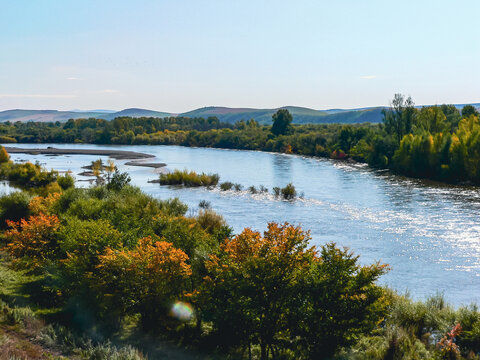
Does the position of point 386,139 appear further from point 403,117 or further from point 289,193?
point 289,193

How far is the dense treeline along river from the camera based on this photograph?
25.9 metres

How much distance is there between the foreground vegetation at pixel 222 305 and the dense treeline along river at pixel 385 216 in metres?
7.50

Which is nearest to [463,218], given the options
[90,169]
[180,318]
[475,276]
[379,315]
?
[475,276]

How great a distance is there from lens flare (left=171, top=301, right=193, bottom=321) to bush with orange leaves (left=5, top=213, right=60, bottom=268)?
27.7 feet

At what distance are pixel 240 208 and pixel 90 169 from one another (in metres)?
42.2

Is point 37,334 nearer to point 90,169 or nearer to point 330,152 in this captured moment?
point 90,169

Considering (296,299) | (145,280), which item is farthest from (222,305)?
(145,280)

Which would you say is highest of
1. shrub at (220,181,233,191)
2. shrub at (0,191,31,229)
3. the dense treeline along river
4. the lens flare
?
shrub at (0,191,31,229)

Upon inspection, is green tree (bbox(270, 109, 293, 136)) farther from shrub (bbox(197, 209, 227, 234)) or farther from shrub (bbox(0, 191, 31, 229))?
shrub (bbox(0, 191, 31, 229))

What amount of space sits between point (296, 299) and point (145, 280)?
5612 millimetres

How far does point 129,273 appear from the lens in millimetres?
16141

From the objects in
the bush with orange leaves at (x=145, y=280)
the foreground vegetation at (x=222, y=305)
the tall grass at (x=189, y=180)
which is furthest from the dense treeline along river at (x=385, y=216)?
the bush with orange leaves at (x=145, y=280)

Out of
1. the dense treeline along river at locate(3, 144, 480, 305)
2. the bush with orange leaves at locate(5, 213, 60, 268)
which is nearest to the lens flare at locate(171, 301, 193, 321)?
the bush with orange leaves at locate(5, 213, 60, 268)

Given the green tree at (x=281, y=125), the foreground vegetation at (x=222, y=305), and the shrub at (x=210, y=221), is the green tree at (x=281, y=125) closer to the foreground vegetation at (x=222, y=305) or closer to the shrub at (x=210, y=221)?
the shrub at (x=210, y=221)
